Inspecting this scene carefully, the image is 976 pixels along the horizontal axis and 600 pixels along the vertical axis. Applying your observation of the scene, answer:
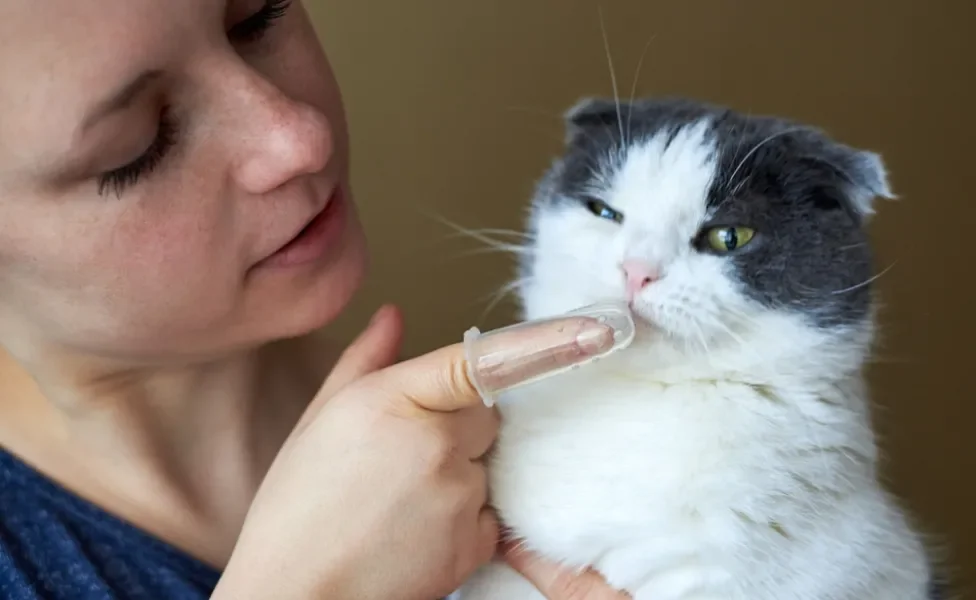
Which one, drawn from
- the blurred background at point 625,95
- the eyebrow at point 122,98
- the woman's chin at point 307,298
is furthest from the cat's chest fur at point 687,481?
the blurred background at point 625,95

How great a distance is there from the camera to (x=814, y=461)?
748mm

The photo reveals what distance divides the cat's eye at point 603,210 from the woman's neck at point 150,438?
0.44 metres

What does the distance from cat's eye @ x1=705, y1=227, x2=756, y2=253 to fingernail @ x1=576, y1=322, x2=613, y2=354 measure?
0.56 ft

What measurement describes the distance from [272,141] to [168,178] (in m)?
0.09

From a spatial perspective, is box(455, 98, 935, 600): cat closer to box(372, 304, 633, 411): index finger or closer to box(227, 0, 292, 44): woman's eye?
box(372, 304, 633, 411): index finger

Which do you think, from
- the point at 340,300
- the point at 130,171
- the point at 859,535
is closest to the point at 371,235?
the point at 340,300

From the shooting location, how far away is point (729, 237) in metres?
0.77

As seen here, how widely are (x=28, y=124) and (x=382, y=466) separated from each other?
38 centimetres

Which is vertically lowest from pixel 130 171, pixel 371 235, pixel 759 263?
pixel 371 235

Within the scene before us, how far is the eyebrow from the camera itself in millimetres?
623

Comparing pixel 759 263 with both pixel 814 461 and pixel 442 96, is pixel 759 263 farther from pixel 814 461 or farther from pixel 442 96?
pixel 442 96

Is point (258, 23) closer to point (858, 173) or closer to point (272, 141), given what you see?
point (272, 141)

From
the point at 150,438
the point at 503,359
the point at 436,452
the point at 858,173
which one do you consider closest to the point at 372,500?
the point at 436,452

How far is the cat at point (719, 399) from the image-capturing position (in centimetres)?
72
